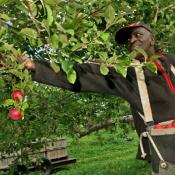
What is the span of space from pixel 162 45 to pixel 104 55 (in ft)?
10.3

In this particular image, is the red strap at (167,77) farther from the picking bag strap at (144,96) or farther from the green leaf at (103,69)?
the green leaf at (103,69)

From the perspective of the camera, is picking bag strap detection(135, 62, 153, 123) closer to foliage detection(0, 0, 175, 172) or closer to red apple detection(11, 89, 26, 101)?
foliage detection(0, 0, 175, 172)

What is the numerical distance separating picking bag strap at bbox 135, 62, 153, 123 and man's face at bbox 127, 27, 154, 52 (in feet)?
0.70

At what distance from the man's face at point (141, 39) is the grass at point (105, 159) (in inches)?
208

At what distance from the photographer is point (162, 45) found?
5773 millimetres

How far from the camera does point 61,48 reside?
102 inches

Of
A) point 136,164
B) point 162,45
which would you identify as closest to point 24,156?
point 162,45

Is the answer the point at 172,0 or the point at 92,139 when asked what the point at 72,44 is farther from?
the point at 92,139

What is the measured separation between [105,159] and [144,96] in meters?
17.7

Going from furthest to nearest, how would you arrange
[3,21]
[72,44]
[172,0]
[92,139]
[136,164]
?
1. [92,139]
2. [136,164]
3. [172,0]
4. [3,21]
5. [72,44]

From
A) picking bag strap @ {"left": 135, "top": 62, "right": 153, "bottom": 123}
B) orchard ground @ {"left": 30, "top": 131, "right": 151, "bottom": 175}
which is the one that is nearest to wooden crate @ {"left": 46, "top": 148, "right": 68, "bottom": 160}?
orchard ground @ {"left": 30, "top": 131, "right": 151, "bottom": 175}

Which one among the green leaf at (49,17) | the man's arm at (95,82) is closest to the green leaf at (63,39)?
the green leaf at (49,17)

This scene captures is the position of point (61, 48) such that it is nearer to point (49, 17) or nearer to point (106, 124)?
point (49, 17)

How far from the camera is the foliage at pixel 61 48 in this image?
103 inches
